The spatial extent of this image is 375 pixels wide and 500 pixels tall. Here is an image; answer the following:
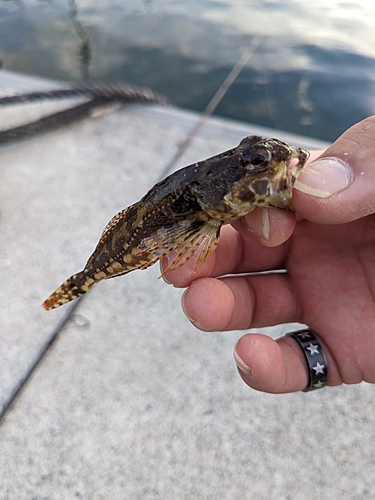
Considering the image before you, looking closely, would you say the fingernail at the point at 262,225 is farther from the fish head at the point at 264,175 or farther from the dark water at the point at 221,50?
the dark water at the point at 221,50

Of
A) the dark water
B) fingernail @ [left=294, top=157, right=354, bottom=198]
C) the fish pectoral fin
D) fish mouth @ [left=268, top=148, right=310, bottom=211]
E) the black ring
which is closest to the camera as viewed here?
fingernail @ [left=294, top=157, right=354, bottom=198]

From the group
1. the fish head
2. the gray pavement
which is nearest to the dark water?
the gray pavement

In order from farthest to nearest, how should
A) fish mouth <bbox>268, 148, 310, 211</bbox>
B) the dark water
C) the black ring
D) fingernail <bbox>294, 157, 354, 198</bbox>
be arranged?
the dark water < the black ring < fish mouth <bbox>268, 148, 310, 211</bbox> < fingernail <bbox>294, 157, 354, 198</bbox>

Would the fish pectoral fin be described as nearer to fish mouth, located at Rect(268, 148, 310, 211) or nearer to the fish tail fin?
fish mouth, located at Rect(268, 148, 310, 211)

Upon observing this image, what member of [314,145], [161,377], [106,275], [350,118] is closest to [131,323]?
[161,377]

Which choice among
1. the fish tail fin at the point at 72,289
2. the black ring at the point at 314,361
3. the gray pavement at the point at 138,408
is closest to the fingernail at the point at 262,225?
the black ring at the point at 314,361

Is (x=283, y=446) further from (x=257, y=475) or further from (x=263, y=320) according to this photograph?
(x=263, y=320)

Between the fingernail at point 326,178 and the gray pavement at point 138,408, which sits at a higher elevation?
the fingernail at point 326,178
